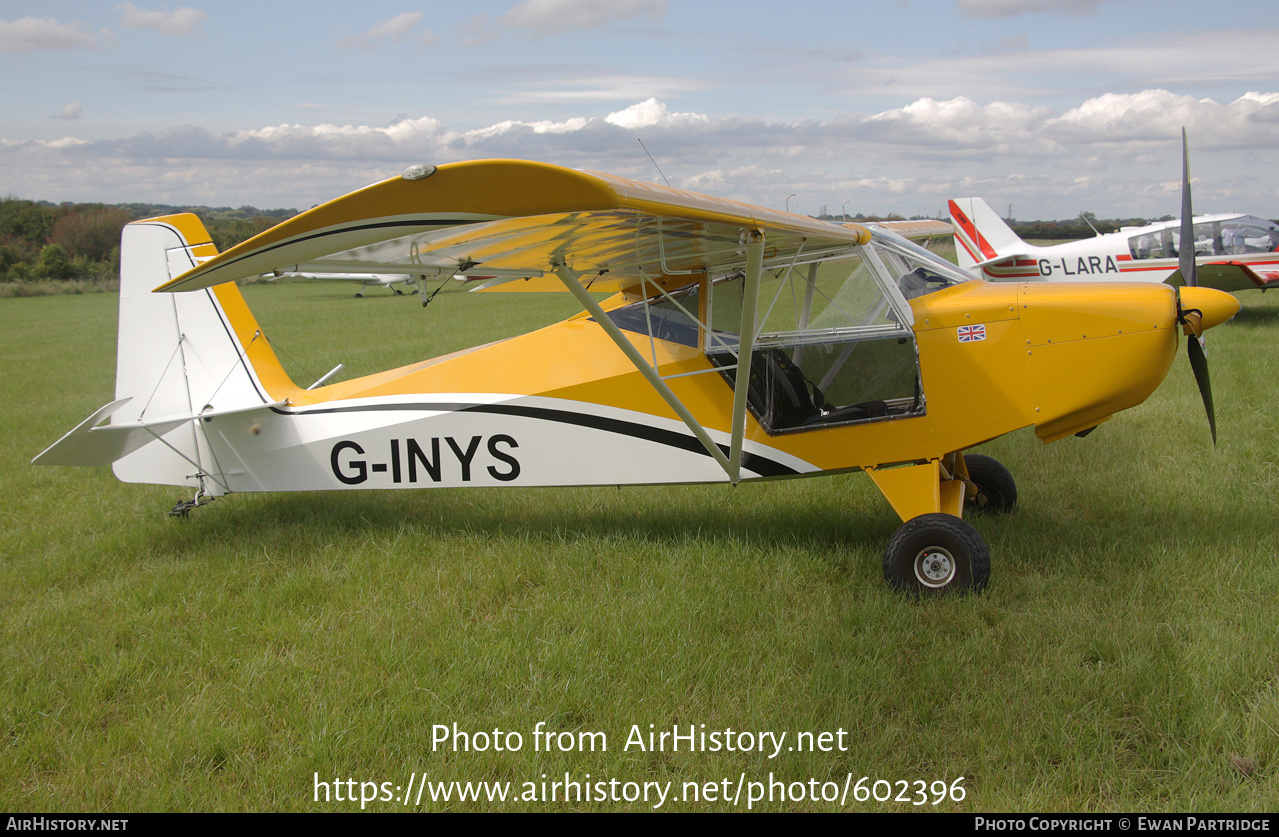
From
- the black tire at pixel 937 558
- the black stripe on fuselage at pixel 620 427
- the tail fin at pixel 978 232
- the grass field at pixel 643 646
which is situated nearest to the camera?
the grass field at pixel 643 646

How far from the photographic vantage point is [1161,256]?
629 inches

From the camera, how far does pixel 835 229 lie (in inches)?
176

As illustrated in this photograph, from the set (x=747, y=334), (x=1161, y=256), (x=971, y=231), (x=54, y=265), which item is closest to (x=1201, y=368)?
(x=747, y=334)

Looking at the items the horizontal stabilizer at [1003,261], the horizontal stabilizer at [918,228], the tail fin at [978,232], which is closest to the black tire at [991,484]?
the horizontal stabilizer at [918,228]

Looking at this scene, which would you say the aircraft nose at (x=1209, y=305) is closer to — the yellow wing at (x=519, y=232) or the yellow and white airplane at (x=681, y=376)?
the yellow and white airplane at (x=681, y=376)

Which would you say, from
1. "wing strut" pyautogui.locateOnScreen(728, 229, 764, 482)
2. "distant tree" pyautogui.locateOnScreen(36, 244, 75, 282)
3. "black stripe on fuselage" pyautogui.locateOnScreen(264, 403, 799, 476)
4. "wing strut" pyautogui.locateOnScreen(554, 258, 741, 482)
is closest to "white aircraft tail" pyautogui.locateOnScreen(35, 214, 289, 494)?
"black stripe on fuselage" pyautogui.locateOnScreen(264, 403, 799, 476)

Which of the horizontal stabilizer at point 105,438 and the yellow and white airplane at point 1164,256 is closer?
the horizontal stabilizer at point 105,438

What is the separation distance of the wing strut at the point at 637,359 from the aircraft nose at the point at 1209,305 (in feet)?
8.74

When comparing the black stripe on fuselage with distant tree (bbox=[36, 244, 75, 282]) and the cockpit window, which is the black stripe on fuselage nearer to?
the cockpit window

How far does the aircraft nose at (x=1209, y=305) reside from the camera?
14.2 ft

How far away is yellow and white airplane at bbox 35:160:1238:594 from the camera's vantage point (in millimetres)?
4242

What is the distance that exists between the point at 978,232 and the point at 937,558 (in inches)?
651

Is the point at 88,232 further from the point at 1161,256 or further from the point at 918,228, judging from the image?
Answer: the point at 1161,256
